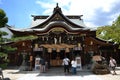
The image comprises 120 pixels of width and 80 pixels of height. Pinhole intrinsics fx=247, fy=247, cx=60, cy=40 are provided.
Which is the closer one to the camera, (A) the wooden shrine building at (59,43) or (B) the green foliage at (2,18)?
(B) the green foliage at (2,18)

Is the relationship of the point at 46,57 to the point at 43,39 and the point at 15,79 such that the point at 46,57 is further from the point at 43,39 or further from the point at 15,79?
the point at 15,79

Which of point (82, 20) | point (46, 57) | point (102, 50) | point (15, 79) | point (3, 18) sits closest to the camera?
point (3, 18)

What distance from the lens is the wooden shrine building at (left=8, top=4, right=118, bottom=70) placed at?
27703mm

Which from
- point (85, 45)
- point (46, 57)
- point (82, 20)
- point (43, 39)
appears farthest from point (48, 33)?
point (82, 20)

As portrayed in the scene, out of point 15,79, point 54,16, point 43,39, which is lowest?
point 15,79

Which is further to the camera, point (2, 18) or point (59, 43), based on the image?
point (59, 43)

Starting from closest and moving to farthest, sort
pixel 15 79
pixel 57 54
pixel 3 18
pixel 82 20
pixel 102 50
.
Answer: pixel 3 18 < pixel 15 79 < pixel 57 54 < pixel 102 50 < pixel 82 20

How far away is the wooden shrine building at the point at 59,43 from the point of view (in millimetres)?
27703

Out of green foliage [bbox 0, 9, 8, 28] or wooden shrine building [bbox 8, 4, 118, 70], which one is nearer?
green foliage [bbox 0, 9, 8, 28]

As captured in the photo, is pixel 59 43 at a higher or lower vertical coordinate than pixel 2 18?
lower

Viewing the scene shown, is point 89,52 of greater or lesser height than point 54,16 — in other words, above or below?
below

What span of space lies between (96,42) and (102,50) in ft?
14.5

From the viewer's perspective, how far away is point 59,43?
1090 inches

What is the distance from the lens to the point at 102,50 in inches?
1367
